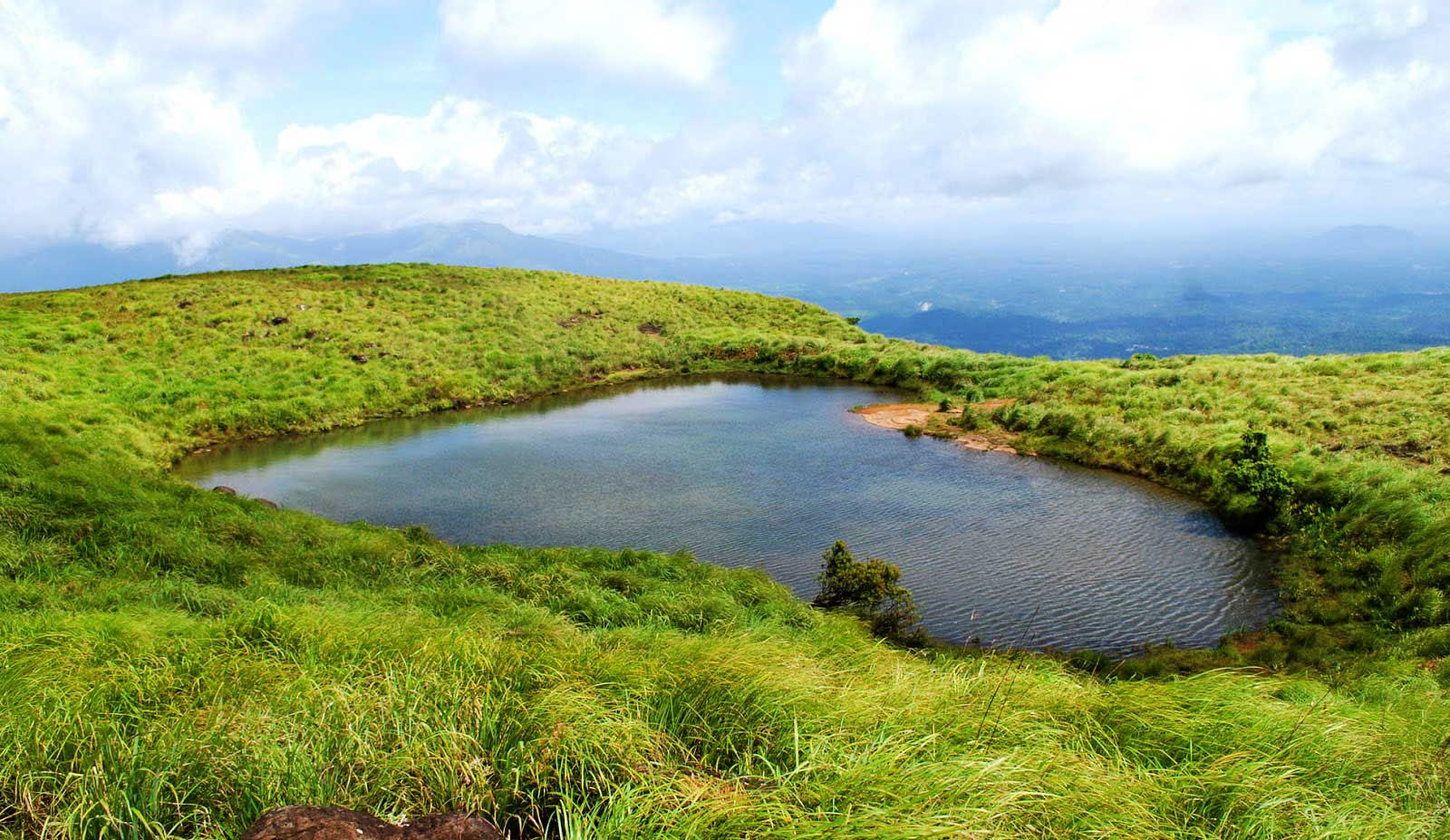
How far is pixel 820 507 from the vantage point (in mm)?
17047

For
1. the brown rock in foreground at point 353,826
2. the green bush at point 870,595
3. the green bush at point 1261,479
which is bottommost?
the green bush at point 870,595

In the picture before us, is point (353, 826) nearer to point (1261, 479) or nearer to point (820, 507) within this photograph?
point (820, 507)

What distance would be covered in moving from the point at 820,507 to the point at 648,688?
12.8 m

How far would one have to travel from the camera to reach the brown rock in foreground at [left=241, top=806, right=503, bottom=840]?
268 centimetres

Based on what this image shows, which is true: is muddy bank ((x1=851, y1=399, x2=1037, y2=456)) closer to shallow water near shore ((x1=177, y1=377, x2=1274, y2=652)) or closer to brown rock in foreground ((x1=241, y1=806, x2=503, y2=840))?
shallow water near shore ((x1=177, y1=377, x2=1274, y2=652))

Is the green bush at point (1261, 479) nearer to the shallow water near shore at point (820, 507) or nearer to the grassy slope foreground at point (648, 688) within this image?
the grassy slope foreground at point (648, 688)

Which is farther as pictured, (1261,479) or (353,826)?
(1261,479)

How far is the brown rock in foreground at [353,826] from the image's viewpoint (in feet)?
8.78

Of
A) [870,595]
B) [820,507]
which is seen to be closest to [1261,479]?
[820,507]

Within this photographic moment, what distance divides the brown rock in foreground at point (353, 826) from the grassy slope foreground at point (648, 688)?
13.3 inches

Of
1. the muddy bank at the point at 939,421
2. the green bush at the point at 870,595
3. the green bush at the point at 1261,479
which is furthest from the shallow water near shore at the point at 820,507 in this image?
the green bush at the point at 1261,479

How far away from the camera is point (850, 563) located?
12.1 m

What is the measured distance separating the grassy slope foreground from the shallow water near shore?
4.25ft

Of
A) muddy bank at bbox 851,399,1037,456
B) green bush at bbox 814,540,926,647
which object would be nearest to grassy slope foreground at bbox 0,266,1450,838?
green bush at bbox 814,540,926,647
